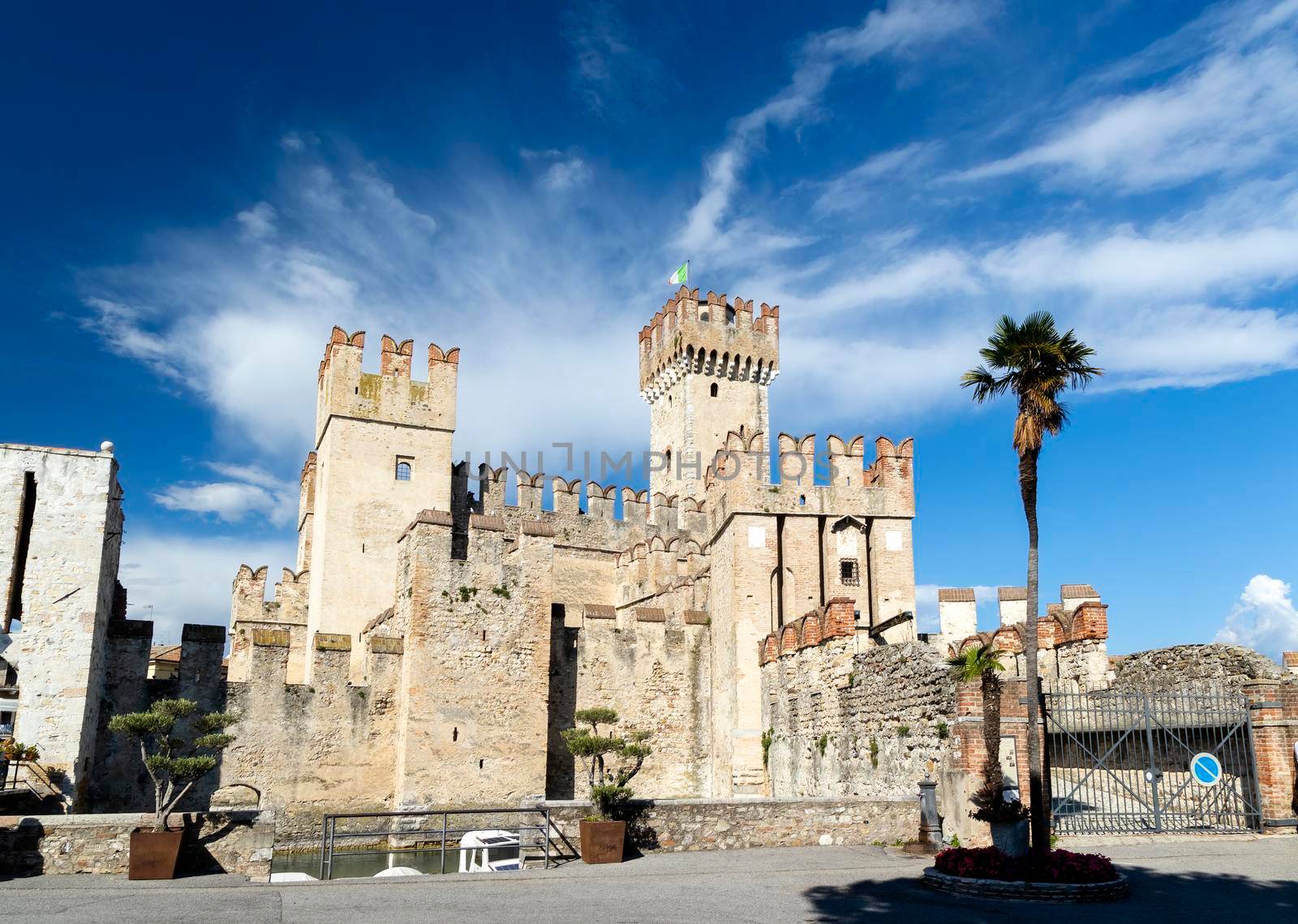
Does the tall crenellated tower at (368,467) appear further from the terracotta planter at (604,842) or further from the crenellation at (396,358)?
the terracotta planter at (604,842)

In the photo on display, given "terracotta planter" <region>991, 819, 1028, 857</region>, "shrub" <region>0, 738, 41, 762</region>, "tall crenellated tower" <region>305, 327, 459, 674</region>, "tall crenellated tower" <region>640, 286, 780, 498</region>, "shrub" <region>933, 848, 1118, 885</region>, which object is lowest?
"shrub" <region>933, 848, 1118, 885</region>

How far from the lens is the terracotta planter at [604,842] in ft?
49.9

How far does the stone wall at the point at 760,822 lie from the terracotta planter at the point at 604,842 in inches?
18.4

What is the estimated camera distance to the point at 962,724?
51.2ft

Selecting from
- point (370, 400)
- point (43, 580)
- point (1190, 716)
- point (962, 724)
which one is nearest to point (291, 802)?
point (43, 580)

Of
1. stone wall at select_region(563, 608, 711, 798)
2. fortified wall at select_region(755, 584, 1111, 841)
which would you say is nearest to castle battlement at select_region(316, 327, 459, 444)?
stone wall at select_region(563, 608, 711, 798)

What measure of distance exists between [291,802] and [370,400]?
11863 millimetres

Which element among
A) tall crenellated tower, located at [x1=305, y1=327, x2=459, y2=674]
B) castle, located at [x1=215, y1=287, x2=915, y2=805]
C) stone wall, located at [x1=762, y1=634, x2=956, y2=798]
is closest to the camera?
stone wall, located at [x1=762, y1=634, x2=956, y2=798]

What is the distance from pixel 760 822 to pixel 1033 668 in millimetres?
5021

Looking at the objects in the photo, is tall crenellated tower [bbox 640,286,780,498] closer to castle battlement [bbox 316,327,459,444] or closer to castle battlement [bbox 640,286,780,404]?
castle battlement [bbox 640,286,780,404]

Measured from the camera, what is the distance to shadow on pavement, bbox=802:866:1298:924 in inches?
411

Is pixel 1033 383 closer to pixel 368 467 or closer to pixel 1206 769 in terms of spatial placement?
pixel 1206 769

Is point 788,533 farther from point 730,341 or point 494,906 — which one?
point 730,341

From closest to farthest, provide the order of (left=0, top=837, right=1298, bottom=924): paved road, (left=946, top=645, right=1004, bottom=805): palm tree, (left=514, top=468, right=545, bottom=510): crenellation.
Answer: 1. (left=0, top=837, right=1298, bottom=924): paved road
2. (left=946, top=645, right=1004, bottom=805): palm tree
3. (left=514, top=468, right=545, bottom=510): crenellation
